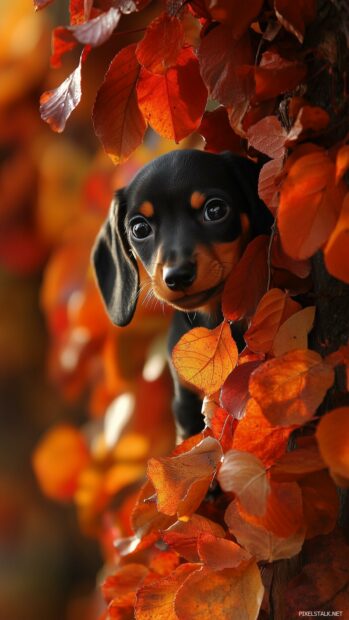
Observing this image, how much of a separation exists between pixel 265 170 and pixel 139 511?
506 mm

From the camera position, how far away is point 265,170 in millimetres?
1303

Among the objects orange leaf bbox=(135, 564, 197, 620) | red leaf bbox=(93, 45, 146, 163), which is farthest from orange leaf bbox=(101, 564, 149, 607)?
red leaf bbox=(93, 45, 146, 163)

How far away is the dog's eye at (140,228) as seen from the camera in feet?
5.84

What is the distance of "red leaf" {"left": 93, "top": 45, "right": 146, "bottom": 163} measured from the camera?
4.55 ft

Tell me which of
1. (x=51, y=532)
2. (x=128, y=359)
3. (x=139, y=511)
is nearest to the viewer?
(x=139, y=511)

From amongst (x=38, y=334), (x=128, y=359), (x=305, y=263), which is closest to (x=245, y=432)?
(x=305, y=263)

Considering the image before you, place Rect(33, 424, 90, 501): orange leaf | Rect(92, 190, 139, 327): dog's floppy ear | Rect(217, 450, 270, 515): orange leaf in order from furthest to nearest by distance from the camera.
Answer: Rect(33, 424, 90, 501): orange leaf, Rect(92, 190, 139, 327): dog's floppy ear, Rect(217, 450, 270, 515): orange leaf

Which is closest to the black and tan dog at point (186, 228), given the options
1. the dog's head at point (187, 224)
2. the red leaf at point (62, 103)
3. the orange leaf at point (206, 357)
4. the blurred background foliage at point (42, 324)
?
the dog's head at point (187, 224)

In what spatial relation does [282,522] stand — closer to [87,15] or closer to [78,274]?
[87,15]

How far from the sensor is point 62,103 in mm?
1333

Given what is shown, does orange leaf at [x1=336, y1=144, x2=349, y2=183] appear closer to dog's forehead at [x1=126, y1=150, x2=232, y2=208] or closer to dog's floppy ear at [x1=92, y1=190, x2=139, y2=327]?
dog's forehead at [x1=126, y1=150, x2=232, y2=208]

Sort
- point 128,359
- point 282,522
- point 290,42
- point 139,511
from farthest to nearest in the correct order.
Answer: point 128,359
point 139,511
point 290,42
point 282,522

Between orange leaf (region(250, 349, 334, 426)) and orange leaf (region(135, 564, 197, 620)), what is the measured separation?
0.95ft

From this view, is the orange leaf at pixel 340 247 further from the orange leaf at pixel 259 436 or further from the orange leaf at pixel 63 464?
the orange leaf at pixel 63 464
